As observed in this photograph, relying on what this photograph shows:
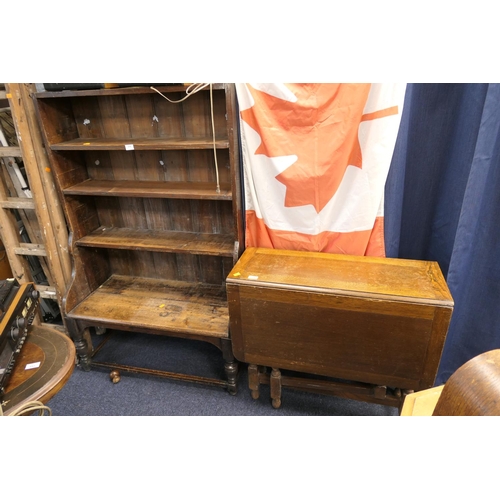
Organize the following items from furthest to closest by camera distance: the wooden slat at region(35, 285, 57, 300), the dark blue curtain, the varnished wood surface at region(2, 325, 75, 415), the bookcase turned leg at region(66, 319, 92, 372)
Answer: the wooden slat at region(35, 285, 57, 300) → the bookcase turned leg at region(66, 319, 92, 372) → the dark blue curtain → the varnished wood surface at region(2, 325, 75, 415)

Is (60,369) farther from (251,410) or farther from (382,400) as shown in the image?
(382,400)

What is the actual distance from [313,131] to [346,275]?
69 cm

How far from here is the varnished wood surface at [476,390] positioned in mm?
439

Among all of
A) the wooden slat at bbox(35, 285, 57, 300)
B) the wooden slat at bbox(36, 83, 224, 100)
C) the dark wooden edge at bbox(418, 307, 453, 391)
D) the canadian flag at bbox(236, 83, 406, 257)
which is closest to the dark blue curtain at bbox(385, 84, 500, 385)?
the canadian flag at bbox(236, 83, 406, 257)

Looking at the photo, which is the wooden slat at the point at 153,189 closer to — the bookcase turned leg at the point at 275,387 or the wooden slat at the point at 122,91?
the wooden slat at the point at 122,91

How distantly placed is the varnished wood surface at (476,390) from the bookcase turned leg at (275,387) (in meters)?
1.32

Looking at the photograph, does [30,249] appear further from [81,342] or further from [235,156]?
[235,156]

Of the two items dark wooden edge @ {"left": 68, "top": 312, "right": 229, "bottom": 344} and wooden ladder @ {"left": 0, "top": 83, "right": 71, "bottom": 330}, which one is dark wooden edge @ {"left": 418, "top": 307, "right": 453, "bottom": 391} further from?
wooden ladder @ {"left": 0, "top": 83, "right": 71, "bottom": 330}

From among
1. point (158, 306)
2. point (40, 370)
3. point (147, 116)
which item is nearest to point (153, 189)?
point (147, 116)

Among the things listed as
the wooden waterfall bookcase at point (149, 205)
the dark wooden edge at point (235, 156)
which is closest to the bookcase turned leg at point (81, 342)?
the wooden waterfall bookcase at point (149, 205)

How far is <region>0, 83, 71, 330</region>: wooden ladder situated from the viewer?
183cm

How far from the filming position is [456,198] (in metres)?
1.61

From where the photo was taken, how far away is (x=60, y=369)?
107cm

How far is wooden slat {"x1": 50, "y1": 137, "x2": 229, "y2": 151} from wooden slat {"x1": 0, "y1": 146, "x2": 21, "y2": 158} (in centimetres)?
26
